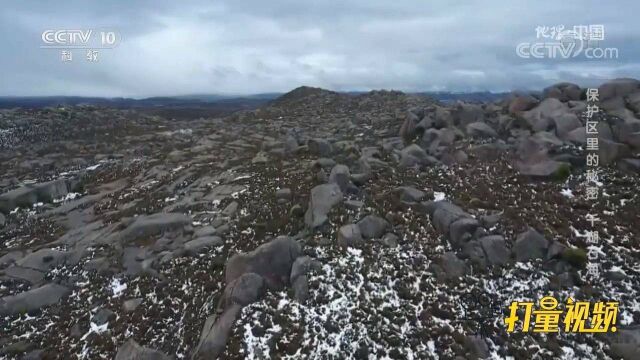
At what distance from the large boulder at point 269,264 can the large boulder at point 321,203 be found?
3.84m

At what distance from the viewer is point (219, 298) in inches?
795

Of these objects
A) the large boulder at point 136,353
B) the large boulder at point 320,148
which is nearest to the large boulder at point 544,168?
the large boulder at point 320,148

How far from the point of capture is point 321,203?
87.2ft

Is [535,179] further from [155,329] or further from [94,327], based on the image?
[94,327]

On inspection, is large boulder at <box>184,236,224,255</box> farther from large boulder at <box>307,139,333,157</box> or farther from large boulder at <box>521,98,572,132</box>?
large boulder at <box>521,98,572,132</box>

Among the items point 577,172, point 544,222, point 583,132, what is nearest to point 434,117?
point 583,132

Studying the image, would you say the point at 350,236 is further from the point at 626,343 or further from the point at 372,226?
the point at 626,343

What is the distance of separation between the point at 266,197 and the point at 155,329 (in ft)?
45.2

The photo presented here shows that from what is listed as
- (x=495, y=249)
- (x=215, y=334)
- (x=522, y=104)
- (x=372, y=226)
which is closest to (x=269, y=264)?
(x=215, y=334)

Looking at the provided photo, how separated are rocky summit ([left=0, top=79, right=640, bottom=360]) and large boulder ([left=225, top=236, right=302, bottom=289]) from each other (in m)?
0.08

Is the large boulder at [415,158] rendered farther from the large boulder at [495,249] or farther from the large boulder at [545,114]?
the large boulder at [495,249]

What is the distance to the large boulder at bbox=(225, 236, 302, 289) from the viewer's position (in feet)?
66.8

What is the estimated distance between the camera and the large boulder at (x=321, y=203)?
82.8 feet

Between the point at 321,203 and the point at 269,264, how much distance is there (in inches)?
283
